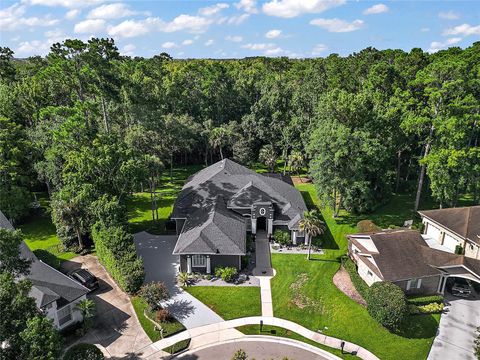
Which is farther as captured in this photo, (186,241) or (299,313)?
(186,241)

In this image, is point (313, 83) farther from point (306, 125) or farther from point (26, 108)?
point (26, 108)

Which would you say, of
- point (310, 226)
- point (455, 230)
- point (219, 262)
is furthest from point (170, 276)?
point (455, 230)

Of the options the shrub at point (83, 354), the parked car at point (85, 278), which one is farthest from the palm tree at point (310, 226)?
the shrub at point (83, 354)

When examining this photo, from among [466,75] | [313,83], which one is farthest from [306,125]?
[466,75]

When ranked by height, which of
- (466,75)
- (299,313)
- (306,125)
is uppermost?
(466,75)

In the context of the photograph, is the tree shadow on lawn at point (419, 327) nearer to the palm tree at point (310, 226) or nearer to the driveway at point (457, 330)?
the driveway at point (457, 330)

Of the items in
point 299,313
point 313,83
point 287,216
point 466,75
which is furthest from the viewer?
point 313,83
